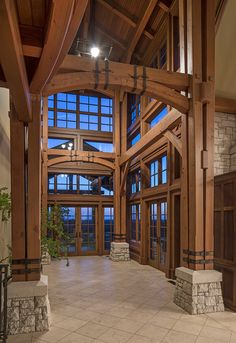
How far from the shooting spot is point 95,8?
7.89 meters

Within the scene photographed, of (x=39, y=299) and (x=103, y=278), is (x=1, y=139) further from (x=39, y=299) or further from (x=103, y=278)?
(x=103, y=278)

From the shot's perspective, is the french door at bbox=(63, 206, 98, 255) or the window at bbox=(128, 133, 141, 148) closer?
the window at bbox=(128, 133, 141, 148)

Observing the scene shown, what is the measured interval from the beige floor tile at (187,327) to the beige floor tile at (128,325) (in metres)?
0.49

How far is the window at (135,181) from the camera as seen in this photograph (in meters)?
9.13

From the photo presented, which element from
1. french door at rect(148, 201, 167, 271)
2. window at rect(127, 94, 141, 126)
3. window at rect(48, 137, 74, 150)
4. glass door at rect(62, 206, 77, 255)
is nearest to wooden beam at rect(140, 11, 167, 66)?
window at rect(127, 94, 141, 126)

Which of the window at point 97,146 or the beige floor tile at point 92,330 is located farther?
the window at point 97,146

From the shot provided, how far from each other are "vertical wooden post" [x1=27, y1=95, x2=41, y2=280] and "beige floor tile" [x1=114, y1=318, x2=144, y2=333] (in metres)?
1.29

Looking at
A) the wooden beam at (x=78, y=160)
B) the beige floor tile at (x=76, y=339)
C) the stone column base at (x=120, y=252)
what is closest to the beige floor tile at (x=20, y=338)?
the beige floor tile at (x=76, y=339)

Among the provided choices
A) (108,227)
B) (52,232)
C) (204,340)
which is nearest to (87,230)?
(108,227)

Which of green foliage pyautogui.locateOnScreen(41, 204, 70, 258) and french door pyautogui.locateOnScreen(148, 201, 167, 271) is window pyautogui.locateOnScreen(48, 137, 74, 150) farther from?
french door pyautogui.locateOnScreen(148, 201, 167, 271)

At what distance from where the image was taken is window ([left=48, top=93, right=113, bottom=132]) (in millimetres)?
9969

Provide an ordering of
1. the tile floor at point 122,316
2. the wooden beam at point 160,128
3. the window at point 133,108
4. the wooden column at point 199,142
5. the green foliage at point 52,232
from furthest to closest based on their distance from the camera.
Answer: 1. the window at point 133,108
2. the green foliage at point 52,232
3. the wooden beam at point 160,128
4. the wooden column at point 199,142
5. the tile floor at point 122,316

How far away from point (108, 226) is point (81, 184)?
1879mm

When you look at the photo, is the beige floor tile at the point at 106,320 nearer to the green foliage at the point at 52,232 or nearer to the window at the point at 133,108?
the green foliage at the point at 52,232
